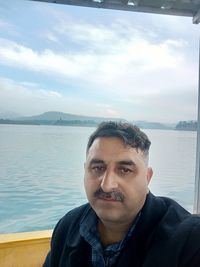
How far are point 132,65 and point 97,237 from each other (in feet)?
4.06

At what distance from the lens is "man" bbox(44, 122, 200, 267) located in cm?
85

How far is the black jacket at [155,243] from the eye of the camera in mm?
809

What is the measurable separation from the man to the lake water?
0.86 m

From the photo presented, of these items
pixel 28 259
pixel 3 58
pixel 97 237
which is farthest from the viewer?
pixel 3 58

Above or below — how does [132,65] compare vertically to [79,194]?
above

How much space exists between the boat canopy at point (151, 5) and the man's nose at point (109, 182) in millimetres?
1127

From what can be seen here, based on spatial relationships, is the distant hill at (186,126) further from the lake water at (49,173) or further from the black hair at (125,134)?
the black hair at (125,134)

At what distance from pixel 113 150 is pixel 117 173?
3.1 inches

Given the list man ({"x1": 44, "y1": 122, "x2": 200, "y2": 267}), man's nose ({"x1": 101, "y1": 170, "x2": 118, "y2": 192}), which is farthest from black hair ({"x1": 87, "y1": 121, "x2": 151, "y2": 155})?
man's nose ({"x1": 101, "y1": 170, "x2": 118, "y2": 192})

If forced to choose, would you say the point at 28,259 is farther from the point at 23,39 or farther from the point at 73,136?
the point at 23,39

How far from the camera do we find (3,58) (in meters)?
1.84

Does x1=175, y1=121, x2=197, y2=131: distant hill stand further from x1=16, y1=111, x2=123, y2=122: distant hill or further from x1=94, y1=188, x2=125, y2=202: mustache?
x1=94, y1=188, x2=125, y2=202: mustache

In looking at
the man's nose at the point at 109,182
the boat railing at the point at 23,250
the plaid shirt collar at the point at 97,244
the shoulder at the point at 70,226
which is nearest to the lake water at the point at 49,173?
the boat railing at the point at 23,250

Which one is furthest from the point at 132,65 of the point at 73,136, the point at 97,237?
the point at 97,237
